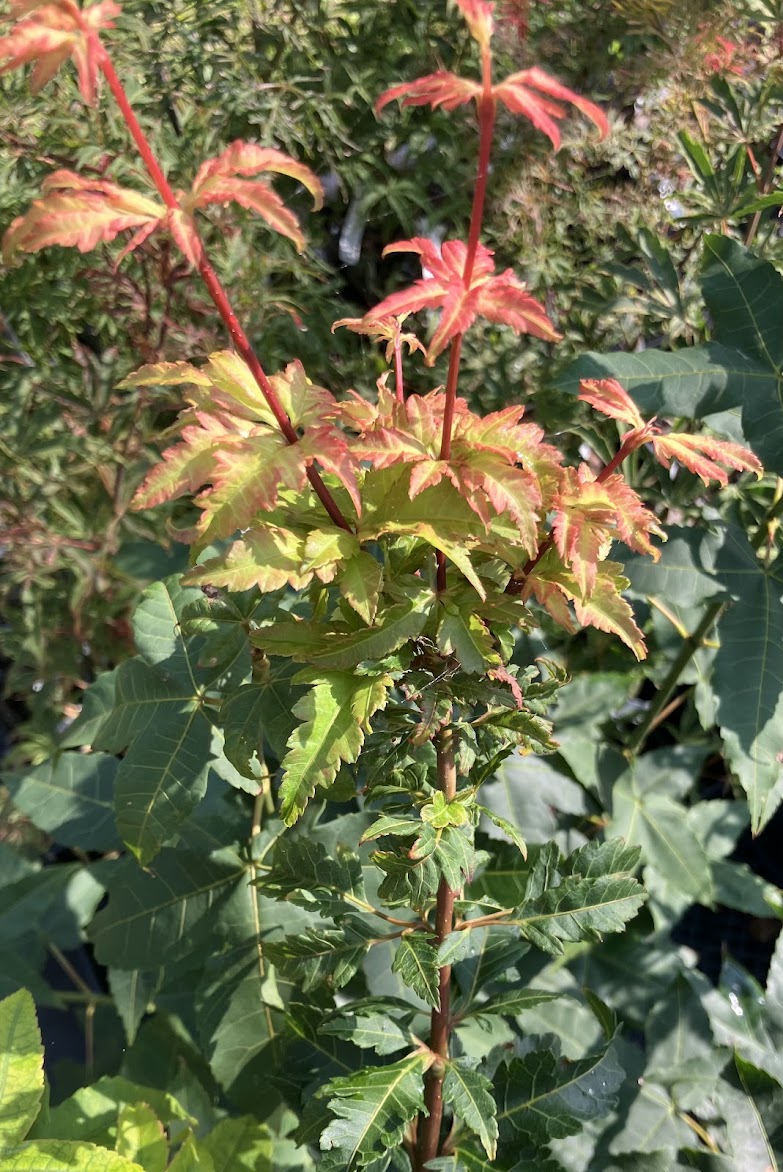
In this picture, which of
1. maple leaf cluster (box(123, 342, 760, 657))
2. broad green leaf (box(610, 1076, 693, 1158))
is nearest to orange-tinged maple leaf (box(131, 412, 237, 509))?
maple leaf cluster (box(123, 342, 760, 657))

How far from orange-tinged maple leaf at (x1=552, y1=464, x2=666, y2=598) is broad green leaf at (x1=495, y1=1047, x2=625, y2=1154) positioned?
0.41m

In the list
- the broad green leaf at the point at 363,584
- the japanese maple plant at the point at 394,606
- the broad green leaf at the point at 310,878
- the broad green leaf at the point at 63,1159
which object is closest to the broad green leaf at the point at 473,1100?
the japanese maple plant at the point at 394,606

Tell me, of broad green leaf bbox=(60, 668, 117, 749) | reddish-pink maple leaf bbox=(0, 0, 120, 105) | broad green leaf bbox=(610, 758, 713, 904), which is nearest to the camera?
reddish-pink maple leaf bbox=(0, 0, 120, 105)

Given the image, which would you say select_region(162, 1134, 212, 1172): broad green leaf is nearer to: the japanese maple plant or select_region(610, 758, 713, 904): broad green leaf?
the japanese maple plant

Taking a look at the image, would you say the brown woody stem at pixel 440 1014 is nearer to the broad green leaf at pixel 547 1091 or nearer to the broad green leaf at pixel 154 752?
the broad green leaf at pixel 547 1091

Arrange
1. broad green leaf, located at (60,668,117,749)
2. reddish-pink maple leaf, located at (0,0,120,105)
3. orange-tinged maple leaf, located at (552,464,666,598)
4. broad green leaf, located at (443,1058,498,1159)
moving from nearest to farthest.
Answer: reddish-pink maple leaf, located at (0,0,120,105), orange-tinged maple leaf, located at (552,464,666,598), broad green leaf, located at (443,1058,498,1159), broad green leaf, located at (60,668,117,749)

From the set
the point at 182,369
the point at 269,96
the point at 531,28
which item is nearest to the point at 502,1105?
the point at 182,369

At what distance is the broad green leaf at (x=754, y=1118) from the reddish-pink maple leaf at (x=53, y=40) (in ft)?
2.77

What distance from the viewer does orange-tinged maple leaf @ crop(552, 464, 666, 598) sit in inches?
17.4

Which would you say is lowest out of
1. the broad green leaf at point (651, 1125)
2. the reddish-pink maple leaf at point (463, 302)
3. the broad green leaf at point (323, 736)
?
the broad green leaf at point (651, 1125)

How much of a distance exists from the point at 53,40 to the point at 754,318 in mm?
642

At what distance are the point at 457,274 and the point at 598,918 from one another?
417 mm

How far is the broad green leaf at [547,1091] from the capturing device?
2.13 feet

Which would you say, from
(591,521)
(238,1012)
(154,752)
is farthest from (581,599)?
(238,1012)
